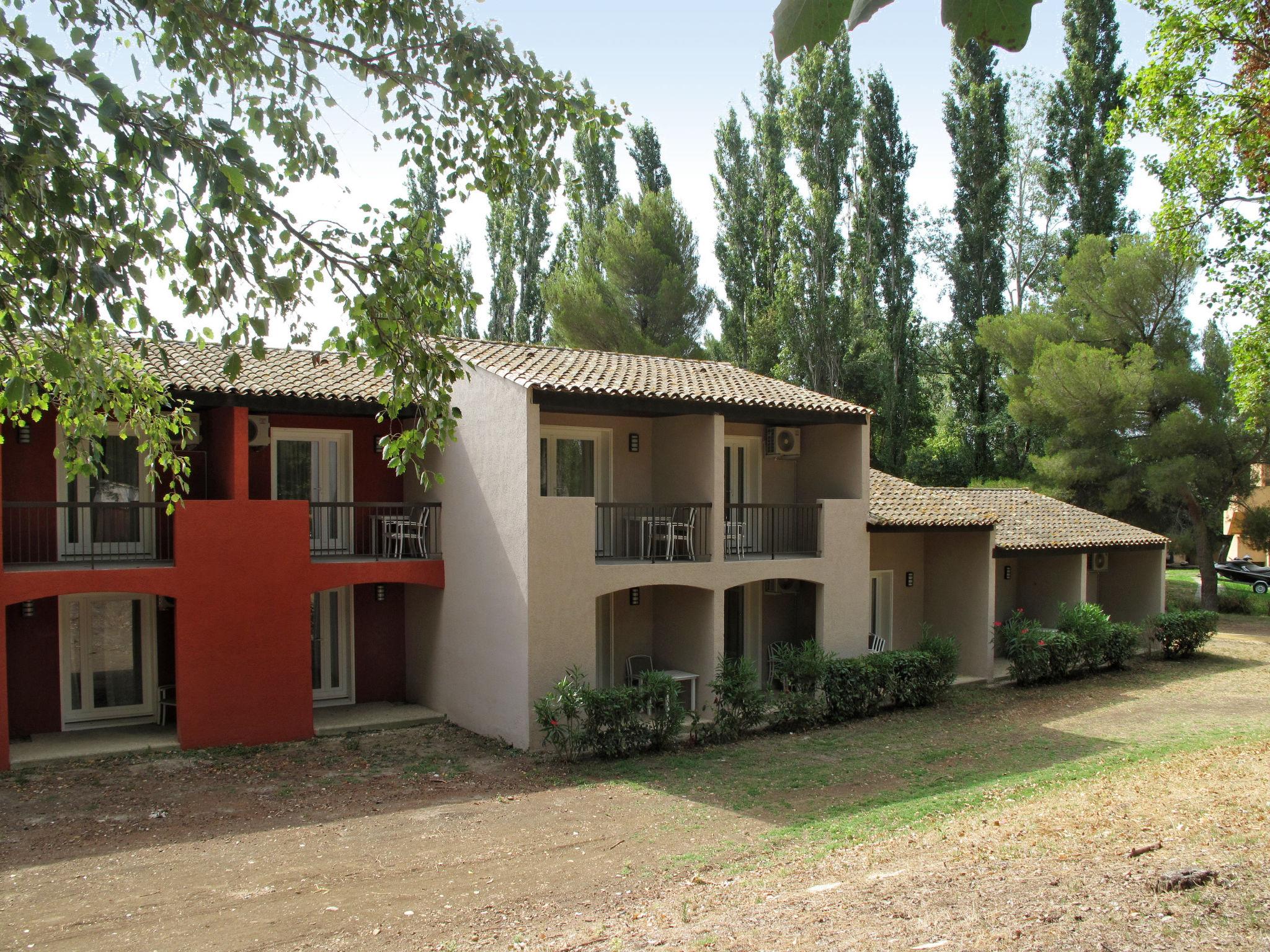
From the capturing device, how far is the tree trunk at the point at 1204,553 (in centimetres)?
2881

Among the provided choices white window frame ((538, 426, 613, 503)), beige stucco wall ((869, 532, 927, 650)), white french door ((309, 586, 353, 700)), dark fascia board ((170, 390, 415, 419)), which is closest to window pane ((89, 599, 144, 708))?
white french door ((309, 586, 353, 700))

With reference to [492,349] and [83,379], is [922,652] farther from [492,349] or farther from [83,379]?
[83,379]

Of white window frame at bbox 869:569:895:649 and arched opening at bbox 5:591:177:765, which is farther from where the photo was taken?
white window frame at bbox 869:569:895:649

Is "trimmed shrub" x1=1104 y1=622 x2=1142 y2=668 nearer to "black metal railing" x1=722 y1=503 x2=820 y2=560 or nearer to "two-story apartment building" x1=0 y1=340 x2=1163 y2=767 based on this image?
"two-story apartment building" x1=0 y1=340 x2=1163 y2=767

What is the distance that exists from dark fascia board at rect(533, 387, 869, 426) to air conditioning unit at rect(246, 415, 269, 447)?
4262mm

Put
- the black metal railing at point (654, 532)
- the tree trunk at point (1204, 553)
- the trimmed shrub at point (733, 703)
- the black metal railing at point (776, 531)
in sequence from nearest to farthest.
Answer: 1. the trimmed shrub at point (733, 703)
2. the black metal railing at point (654, 532)
3. the black metal railing at point (776, 531)
4. the tree trunk at point (1204, 553)

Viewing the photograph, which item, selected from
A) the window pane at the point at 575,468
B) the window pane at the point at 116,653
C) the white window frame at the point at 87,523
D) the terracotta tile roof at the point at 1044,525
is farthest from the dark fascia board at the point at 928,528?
the window pane at the point at 116,653

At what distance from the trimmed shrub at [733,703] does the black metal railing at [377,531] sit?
5.14 metres

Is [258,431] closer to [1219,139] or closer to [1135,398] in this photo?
[1219,139]

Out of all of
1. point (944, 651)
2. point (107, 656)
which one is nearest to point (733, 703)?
point (944, 651)

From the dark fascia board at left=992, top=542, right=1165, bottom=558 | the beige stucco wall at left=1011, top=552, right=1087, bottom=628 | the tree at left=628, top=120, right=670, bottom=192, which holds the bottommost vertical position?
Result: the beige stucco wall at left=1011, top=552, right=1087, bottom=628

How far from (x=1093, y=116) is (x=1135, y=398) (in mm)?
11908

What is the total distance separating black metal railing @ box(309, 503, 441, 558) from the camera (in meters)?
15.7

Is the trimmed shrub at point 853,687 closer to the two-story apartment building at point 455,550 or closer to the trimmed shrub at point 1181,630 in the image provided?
the two-story apartment building at point 455,550
